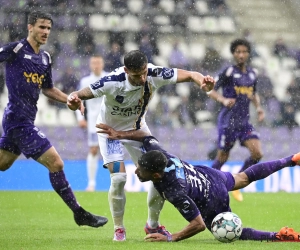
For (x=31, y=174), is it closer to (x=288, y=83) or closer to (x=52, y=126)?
(x=52, y=126)

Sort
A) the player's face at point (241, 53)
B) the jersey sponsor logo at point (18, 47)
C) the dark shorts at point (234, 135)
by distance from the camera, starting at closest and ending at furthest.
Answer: the jersey sponsor logo at point (18, 47) → the player's face at point (241, 53) → the dark shorts at point (234, 135)

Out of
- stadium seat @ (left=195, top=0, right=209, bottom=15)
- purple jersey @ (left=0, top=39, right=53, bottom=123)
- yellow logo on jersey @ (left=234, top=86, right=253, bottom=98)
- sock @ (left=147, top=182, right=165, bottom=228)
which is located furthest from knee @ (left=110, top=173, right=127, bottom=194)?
stadium seat @ (left=195, top=0, right=209, bottom=15)

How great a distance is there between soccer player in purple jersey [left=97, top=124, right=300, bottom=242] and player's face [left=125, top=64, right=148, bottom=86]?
60 centimetres

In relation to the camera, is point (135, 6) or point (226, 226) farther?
point (135, 6)

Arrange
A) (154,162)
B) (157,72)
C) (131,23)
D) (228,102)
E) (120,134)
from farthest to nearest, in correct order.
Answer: (131,23) < (228,102) < (120,134) < (157,72) < (154,162)

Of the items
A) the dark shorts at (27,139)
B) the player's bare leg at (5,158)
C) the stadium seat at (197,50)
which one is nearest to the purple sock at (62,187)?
the dark shorts at (27,139)

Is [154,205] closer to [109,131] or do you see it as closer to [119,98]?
[109,131]

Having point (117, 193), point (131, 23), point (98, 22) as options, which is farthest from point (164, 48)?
point (117, 193)

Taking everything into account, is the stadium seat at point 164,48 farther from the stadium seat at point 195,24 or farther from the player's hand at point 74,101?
the player's hand at point 74,101

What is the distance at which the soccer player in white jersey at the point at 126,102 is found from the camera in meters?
6.75

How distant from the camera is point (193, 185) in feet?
21.5

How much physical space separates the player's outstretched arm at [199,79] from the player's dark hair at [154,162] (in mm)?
843

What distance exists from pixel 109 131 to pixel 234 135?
4.88 m

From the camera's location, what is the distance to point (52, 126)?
655 inches
